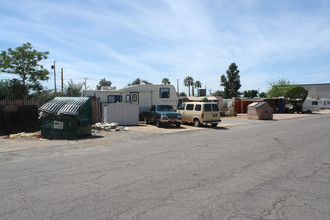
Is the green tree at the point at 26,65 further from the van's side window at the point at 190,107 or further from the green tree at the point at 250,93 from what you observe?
the green tree at the point at 250,93

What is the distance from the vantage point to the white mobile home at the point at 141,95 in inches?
858

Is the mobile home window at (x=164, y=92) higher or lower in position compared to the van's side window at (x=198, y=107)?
higher

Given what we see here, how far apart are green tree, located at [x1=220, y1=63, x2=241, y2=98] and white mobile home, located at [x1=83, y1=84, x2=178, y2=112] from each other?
54.2 m

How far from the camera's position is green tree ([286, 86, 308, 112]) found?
39438 mm

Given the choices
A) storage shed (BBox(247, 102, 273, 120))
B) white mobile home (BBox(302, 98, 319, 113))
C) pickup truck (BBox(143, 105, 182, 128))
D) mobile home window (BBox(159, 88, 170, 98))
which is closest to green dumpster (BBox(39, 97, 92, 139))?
pickup truck (BBox(143, 105, 182, 128))

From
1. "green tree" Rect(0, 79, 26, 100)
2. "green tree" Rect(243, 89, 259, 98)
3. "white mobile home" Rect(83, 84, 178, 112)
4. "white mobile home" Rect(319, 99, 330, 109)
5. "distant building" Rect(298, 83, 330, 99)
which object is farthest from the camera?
"green tree" Rect(243, 89, 259, 98)

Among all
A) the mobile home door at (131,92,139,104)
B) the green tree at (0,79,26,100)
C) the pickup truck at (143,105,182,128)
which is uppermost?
the green tree at (0,79,26,100)

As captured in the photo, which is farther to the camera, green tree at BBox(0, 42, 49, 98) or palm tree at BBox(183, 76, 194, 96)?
palm tree at BBox(183, 76, 194, 96)

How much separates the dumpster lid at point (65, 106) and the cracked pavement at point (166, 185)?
3.71 metres

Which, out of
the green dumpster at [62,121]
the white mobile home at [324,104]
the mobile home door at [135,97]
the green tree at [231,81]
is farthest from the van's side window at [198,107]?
the green tree at [231,81]

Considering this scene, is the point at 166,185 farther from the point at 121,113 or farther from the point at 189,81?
the point at 189,81

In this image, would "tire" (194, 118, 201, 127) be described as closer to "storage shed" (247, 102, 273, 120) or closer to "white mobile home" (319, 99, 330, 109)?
"storage shed" (247, 102, 273, 120)

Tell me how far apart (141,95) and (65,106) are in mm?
9954

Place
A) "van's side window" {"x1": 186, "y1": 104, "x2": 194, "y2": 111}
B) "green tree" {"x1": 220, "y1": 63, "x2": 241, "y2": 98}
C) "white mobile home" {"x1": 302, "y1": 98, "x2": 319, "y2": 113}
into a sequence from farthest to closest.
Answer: "green tree" {"x1": 220, "y1": 63, "x2": 241, "y2": 98}
"white mobile home" {"x1": 302, "y1": 98, "x2": 319, "y2": 113}
"van's side window" {"x1": 186, "y1": 104, "x2": 194, "y2": 111}
